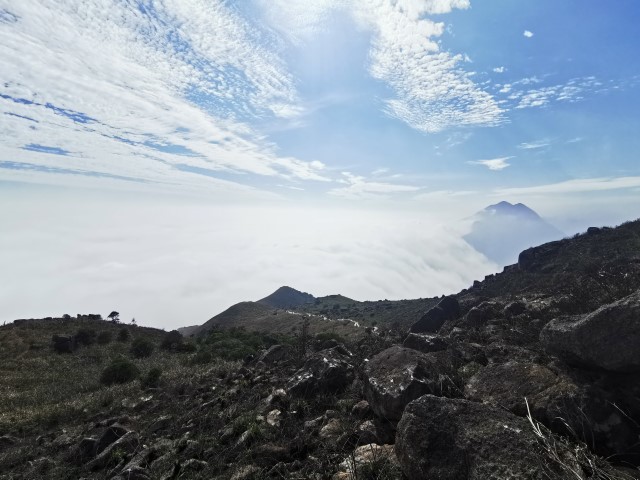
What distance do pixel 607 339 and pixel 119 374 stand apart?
2308 cm

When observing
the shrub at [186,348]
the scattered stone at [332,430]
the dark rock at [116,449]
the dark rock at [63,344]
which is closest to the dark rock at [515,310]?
the scattered stone at [332,430]

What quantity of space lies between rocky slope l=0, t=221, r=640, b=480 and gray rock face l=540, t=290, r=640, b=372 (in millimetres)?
17

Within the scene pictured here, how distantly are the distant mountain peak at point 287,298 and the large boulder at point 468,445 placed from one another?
99.2 meters

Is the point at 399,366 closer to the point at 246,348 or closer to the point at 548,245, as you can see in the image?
the point at 246,348

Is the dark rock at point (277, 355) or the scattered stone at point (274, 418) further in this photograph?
the dark rock at point (277, 355)

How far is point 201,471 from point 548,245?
37105 mm

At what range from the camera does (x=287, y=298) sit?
110 metres

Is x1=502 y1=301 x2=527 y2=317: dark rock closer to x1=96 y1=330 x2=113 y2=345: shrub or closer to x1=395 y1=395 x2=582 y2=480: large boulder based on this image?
x1=395 y1=395 x2=582 y2=480: large boulder

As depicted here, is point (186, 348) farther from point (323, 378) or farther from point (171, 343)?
point (323, 378)

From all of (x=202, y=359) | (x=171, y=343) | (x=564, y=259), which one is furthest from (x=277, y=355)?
(x=564, y=259)

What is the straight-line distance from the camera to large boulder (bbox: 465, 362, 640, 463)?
439 cm

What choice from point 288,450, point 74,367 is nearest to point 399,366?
point 288,450

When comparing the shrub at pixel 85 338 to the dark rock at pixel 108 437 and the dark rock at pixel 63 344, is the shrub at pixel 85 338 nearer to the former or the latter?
the dark rock at pixel 63 344

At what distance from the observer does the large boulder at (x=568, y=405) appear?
4.39m
